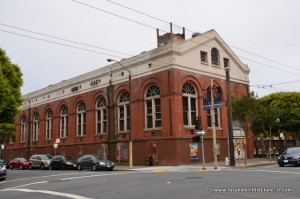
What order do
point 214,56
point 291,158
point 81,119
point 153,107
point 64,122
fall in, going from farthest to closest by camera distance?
point 64,122, point 81,119, point 214,56, point 153,107, point 291,158

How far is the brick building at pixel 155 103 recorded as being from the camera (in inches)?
1088

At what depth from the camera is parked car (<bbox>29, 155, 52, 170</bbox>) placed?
101 ft

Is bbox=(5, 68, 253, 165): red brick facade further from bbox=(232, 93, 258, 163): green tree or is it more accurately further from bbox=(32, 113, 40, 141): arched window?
bbox=(32, 113, 40, 141): arched window

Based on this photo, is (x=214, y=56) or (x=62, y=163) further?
(x=214, y=56)

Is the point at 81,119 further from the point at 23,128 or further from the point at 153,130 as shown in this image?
the point at 23,128

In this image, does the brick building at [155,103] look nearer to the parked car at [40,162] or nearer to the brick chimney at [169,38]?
the brick chimney at [169,38]

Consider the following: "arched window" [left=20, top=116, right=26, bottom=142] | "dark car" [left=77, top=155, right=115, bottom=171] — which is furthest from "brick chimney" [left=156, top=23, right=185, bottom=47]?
"arched window" [left=20, top=116, right=26, bottom=142]

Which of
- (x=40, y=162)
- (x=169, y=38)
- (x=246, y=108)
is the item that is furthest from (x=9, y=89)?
(x=246, y=108)

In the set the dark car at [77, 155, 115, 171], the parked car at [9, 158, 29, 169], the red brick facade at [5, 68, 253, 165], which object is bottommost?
the parked car at [9, 158, 29, 169]

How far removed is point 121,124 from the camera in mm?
32938

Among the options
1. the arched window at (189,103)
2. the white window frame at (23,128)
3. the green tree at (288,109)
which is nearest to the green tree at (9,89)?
the arched window at (189,103)

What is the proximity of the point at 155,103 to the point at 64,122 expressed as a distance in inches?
655

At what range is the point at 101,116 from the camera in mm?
35156

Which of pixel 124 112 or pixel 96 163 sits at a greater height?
pixel 124 112
